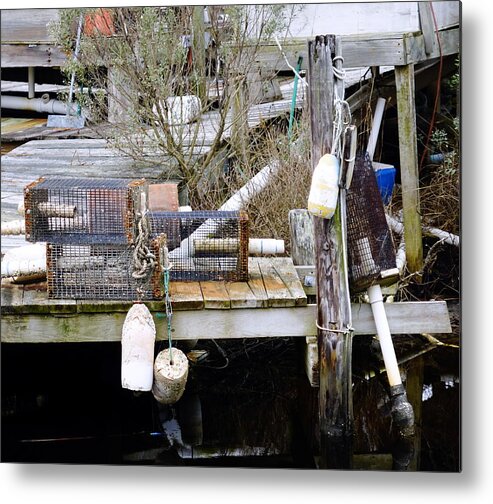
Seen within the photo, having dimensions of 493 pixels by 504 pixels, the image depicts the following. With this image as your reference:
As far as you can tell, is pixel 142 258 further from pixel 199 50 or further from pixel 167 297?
pixel 199 50

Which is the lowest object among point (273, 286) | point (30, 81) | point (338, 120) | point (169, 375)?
point (169, 375)

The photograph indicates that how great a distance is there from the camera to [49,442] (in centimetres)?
520

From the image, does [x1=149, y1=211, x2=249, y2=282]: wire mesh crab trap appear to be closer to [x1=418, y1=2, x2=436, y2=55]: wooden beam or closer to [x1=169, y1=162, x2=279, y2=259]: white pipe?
[x1=169, y1=162, x2=279, y2=259]: white pipe

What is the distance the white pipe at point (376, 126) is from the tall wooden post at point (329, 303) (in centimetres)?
154

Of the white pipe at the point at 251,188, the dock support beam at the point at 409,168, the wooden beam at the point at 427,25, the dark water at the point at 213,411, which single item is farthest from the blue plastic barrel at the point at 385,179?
the dark water at the point at 213,411

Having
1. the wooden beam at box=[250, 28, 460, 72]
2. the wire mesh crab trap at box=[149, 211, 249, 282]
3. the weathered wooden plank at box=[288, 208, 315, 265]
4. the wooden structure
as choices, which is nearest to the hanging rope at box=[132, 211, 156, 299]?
the wooden structure

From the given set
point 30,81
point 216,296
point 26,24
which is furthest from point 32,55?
point 216,296

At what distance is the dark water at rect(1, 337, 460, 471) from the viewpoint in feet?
16.5

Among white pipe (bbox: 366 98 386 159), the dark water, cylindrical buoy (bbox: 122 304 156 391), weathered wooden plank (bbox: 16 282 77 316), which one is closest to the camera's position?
cylindrical buoy (bbox: 122 304 156 391)

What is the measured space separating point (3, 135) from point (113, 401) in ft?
4.74

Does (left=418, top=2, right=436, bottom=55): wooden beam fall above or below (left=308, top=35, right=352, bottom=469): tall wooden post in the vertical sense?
above

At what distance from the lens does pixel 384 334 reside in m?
4.96

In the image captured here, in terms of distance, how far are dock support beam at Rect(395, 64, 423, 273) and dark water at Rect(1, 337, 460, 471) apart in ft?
1.73

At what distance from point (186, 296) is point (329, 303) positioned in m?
0.66
